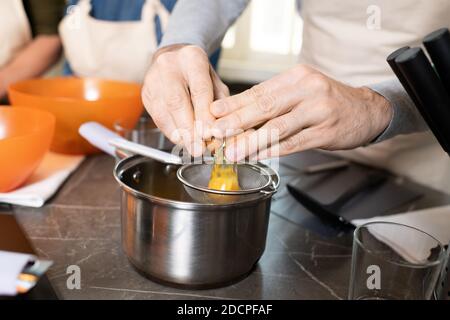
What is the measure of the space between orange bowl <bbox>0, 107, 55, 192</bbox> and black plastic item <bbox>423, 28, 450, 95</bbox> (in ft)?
2.11

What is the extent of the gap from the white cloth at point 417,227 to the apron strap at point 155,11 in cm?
90

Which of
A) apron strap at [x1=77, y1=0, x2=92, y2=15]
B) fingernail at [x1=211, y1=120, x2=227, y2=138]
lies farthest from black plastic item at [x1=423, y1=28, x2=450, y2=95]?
apron strap at [x1=77, y1=0, x2=92, y2=15]

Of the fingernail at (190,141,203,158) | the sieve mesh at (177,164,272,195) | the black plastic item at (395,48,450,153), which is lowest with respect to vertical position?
the sieve mesh at (177,164,272,195)

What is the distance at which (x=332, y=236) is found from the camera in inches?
31.8

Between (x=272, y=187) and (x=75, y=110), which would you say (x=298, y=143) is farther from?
(x=75, y=110)

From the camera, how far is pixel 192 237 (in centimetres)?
59

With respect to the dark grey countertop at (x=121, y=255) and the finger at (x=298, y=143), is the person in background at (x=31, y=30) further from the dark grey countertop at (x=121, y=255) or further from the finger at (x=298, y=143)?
the finger at (x=298, y=143)

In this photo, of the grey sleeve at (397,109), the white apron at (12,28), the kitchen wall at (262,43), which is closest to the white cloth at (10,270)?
the grey sleeve at (397,109)

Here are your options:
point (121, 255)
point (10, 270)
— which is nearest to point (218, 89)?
point (121, 255)

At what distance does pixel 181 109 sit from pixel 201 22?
268mm

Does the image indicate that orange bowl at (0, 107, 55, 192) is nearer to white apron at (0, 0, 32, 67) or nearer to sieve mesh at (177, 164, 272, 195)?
sieve mesh at (177, 164, 272, 195)

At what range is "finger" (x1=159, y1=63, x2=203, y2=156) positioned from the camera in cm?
69

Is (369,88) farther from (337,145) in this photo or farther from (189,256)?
(189,256)

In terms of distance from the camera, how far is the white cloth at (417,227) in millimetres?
636
